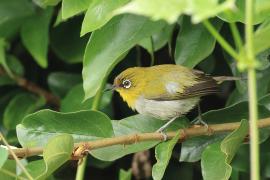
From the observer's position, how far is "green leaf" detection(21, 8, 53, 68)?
2564 mm

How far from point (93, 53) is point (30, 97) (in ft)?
3.29

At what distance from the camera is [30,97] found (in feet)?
9.26

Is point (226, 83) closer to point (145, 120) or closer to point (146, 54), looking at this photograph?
point (146, 54)

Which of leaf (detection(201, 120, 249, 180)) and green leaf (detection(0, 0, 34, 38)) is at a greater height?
green leaf (detection(0, 0, 34, 38))

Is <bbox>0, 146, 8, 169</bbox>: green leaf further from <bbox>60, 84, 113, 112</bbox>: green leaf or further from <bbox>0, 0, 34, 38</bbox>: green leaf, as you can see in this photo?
<bbox>0, 0, 34, 38</bbox>: green leaf

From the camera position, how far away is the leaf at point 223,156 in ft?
5.84

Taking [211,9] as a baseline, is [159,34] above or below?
above

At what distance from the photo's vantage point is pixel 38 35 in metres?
2.59

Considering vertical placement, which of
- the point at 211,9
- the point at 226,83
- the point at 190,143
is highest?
the point at 226,83

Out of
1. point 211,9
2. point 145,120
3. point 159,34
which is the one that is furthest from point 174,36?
point 211,9

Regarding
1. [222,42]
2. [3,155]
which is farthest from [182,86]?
[222,42]

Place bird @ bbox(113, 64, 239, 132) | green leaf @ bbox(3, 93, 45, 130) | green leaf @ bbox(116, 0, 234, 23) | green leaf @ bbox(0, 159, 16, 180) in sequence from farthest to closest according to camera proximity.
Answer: green leaf @ bbox(3, 93, 45, 130) < bird @ bbox(113, 64, 239, 132) < green leaf @ bbox(0, 159, 16, 180) < green leaf @ bbox(116, 0, 234, 23)

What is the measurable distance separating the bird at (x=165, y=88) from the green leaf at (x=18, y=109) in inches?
17.0

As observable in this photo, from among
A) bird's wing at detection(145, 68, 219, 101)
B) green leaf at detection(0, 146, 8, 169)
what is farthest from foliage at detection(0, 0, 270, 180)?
bird's wing at detection(145, 68, 219, 101)
